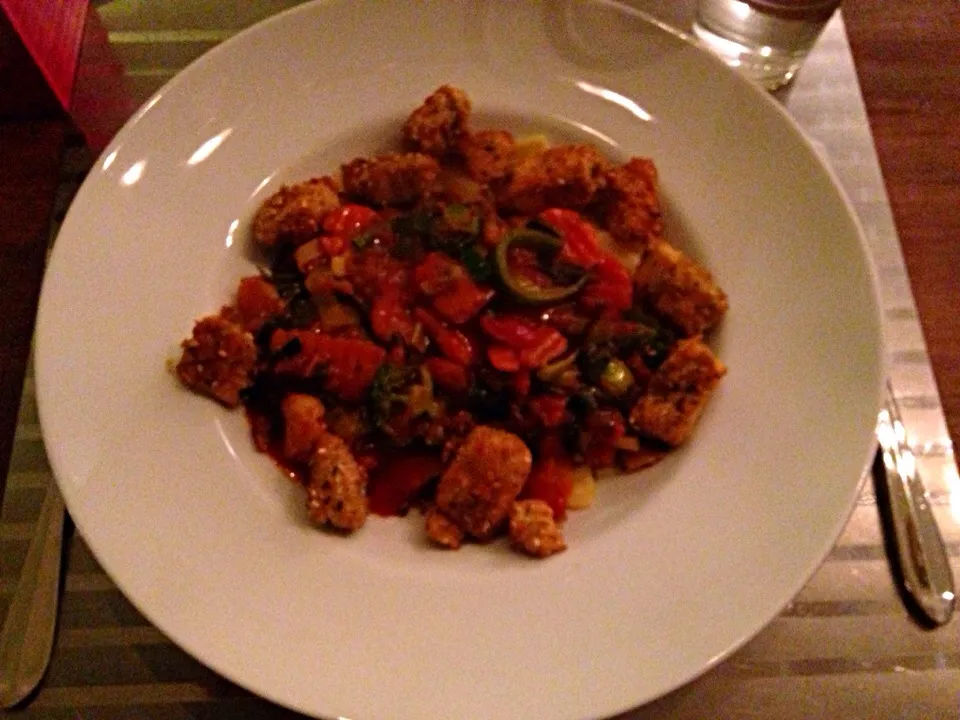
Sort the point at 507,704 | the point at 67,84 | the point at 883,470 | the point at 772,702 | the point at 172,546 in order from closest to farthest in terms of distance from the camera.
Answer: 1. the point at 507,704
2. the point at 172,546
3. the point at 772,702
4. the point at 883,470
5. the point at 67,84

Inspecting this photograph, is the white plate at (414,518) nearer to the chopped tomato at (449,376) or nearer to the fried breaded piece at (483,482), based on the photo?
the fried breaded piece at (483,482)

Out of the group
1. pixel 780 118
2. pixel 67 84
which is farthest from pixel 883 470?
pixel 67 84

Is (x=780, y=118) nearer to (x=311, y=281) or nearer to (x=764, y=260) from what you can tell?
(x=764, y=260)

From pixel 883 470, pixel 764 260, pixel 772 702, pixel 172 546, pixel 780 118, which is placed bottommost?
pixel 772 702

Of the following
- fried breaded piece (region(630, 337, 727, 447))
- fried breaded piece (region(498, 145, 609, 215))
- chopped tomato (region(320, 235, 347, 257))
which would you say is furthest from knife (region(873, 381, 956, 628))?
chopped tomato (region(320, 235, 347, 257))

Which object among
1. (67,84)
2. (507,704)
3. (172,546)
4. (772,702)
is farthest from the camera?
(67,84)

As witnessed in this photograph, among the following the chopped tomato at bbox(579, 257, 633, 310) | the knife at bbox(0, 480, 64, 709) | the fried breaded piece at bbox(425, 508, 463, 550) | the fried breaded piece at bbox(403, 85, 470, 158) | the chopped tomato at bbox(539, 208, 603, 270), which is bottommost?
the knife at bbox(0, 480, 64, 709)

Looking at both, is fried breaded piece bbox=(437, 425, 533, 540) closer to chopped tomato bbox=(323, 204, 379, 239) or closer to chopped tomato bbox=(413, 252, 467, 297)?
chopped tomato bbox=(413, 252, 467, 297)
